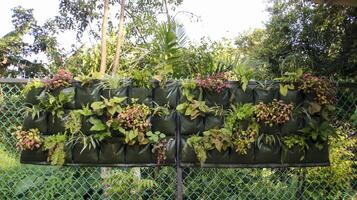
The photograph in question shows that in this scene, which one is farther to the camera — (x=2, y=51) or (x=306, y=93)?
(x=2, y=51)

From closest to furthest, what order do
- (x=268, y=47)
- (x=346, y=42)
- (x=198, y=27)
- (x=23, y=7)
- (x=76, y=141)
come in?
(x=76, y=141), (x=346, y=42), (x=268, y=47), (x=198, y=27), (x=23, y=7)

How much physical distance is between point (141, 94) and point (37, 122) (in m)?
0.73

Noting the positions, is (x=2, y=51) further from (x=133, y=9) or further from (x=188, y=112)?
(x=188, y=112)

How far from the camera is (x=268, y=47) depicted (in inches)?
320

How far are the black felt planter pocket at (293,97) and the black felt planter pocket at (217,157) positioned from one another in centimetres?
55

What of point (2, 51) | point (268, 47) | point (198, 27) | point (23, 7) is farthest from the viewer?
point (23, 7)

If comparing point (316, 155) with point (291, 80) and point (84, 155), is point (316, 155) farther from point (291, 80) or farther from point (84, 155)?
point (84, 155)

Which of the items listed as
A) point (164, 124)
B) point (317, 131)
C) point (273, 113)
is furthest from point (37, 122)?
point (317, 131)

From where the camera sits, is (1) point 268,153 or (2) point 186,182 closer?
(1) point 268,153

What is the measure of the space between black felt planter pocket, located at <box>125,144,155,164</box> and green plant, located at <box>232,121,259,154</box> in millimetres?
575

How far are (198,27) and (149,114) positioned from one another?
681cm

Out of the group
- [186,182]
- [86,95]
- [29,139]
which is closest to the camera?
[29,139]

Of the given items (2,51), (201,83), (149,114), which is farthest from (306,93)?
(2,51)

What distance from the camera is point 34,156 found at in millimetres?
2668
